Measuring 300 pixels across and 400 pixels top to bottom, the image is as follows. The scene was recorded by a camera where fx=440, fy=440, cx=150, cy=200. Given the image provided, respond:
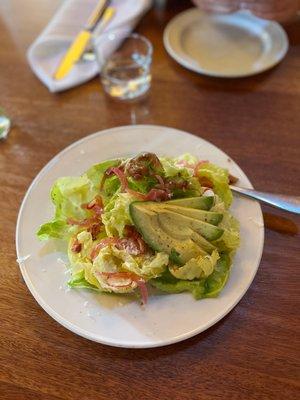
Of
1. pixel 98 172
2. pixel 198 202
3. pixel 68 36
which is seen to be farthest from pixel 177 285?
pixel 68 36

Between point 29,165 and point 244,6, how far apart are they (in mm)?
702

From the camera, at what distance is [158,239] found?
692 millimetres

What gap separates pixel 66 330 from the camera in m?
0.72

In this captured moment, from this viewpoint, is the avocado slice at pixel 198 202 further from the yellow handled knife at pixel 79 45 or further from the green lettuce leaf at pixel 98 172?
the yellow handled knife at pixel 79 45

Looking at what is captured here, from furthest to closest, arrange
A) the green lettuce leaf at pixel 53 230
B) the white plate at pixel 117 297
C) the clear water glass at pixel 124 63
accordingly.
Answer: the clear water glass at pixel 124 63
the green lettuce leaf at pixel 53 230
the white plate at pixel 117 297

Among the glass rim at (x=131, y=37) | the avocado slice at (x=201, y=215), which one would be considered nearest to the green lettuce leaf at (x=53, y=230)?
the avocado slice at (x=201, y=215)

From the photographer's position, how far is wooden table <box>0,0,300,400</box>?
662 mm

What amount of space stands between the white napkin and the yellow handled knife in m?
0.01

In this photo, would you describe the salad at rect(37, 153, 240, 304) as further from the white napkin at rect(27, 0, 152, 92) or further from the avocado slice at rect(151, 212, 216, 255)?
the white napkin at rect(27, 0, 152, 92)

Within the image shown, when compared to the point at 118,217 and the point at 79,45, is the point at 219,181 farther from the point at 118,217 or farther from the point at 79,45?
the point at 79,45

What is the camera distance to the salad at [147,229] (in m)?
0.69

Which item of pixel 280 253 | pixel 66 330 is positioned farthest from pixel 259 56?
pixel 66 330

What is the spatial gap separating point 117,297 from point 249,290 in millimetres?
227

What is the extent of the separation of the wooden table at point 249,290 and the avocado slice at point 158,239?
0.13 meters
